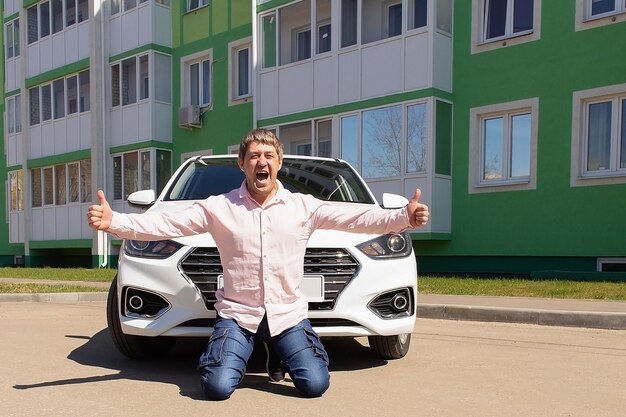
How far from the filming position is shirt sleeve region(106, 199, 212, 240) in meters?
3.46

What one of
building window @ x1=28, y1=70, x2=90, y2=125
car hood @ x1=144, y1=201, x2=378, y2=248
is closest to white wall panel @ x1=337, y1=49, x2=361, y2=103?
car hood @ x1=144, y1=201, x2=378, y2=248

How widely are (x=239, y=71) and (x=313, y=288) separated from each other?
1550 cm

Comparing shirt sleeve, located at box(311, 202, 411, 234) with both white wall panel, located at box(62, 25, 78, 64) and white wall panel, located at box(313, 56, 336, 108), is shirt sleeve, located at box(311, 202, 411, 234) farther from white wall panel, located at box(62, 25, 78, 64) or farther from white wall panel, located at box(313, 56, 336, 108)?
white wall panel, located at box(62, 25, 78, 64)

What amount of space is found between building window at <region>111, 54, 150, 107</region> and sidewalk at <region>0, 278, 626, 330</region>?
14.7 metres

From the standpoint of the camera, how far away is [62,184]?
22828 millimetres

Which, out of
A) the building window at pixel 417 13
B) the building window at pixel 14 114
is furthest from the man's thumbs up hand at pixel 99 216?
the building window at pixel 14 114

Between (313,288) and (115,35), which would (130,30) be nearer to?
(115,35)

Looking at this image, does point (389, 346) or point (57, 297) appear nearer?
point (389, 346)

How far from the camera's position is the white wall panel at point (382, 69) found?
1390cm

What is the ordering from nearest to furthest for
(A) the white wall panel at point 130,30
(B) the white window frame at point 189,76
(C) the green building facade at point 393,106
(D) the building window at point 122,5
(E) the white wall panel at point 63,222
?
(C) the green building facade at point 393,106
(B) the white window frame at point 189,76
(A) the white wall panel at point 130,30
(D) the building window at point 122,5
(E) the white wall panel at point 63,222

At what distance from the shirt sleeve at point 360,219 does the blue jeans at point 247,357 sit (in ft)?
2.04

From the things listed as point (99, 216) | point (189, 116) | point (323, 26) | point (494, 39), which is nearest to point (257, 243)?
point (99, 216)

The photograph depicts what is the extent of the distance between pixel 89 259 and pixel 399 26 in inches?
552

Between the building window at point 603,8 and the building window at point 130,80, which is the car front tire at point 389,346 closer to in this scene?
the building window at point 603,8
